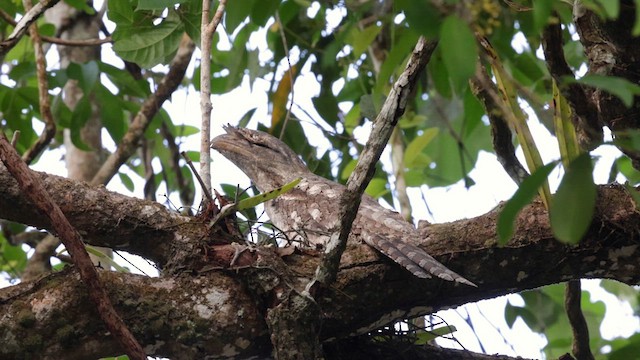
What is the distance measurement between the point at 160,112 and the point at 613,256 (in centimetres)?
346

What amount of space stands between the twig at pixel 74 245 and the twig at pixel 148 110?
2.59 metres

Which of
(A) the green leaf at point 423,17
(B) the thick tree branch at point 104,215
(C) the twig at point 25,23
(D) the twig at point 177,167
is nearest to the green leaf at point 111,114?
(C) the twig at point 25,23

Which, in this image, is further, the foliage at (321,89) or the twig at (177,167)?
the twig at (177,167)

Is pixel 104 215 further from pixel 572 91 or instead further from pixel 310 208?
pixel 572 91

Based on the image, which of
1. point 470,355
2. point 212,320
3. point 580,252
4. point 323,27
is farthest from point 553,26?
point 323,27

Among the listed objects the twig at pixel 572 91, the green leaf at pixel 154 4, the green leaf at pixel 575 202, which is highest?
the green leaf at pixel 154 4

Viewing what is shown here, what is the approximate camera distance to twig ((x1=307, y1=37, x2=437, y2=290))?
2359 millimetres

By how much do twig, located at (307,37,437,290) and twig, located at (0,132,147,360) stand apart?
0.67m

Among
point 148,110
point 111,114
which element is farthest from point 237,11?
point 148,110

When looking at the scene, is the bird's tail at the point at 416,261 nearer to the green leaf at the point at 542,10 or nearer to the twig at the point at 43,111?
the green leaf at the point at 542,10

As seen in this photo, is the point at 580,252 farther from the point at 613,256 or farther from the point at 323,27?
the point at 323,27

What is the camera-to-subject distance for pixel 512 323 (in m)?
4.24

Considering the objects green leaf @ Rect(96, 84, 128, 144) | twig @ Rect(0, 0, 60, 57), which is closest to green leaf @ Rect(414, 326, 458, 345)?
twig @ Rect(0, 0, 60, 57)

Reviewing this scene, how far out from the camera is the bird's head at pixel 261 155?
15.5 feet
